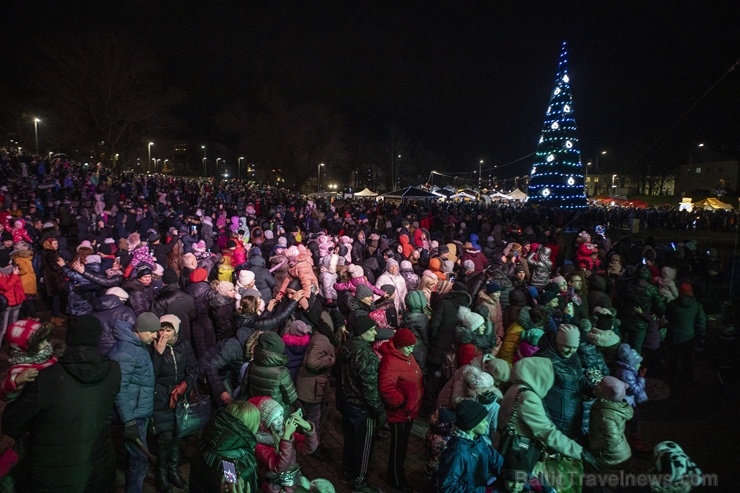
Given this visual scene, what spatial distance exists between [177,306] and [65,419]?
245 centimetres

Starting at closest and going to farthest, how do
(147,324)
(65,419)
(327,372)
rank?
1. (65,419)
2. (147,324)
3. (327,372)

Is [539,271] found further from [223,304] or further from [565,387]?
[223,304]

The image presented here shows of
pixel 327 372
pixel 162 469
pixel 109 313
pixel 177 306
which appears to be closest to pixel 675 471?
pixel 327 372

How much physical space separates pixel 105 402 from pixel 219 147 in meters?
97.9

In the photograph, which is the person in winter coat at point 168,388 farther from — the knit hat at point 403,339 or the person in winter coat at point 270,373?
the knit hat at point 403,339

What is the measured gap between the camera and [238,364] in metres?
4.18

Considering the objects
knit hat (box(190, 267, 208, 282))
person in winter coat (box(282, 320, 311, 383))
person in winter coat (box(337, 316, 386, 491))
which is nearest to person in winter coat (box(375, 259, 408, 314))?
person in winter coat (box(282, 320, 311, 383))

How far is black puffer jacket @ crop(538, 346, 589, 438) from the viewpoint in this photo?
3764 mm

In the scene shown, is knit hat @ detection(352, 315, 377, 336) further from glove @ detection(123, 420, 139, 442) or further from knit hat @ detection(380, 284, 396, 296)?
knit hat @ detection(380, 284, 396, 296)

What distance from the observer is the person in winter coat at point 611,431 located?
3.28 m

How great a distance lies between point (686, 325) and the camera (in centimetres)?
641

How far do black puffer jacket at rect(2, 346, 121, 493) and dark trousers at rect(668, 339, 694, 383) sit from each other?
22.8 feet

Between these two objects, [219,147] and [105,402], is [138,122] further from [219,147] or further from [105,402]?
[219,147]

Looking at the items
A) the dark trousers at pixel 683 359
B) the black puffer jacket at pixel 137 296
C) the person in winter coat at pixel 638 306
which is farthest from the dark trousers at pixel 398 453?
the dark trousers at pixel 683 359
